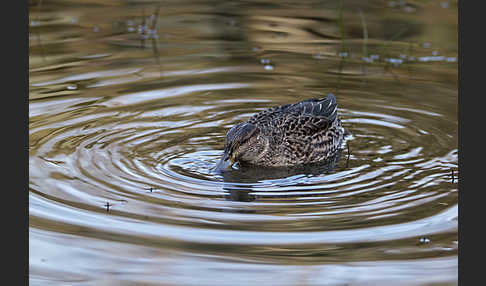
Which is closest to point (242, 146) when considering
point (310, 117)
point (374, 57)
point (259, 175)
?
point (259, 175)

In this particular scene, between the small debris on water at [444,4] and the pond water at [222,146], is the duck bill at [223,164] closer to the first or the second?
the pond water at [222,146]

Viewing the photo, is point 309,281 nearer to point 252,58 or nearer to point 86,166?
point 86,166

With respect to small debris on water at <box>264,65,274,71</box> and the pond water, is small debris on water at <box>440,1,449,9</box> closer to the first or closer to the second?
the pond water

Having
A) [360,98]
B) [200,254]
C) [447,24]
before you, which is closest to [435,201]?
[200,254]

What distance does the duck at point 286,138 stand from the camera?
28.8 ft

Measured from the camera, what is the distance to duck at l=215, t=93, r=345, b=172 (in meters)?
8.77

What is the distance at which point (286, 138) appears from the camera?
9297 millimetres

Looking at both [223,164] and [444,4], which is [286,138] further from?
[444,4]

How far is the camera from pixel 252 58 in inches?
518

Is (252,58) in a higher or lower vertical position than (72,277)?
higher

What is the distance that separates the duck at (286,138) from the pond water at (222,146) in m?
0.21

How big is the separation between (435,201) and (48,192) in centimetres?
405

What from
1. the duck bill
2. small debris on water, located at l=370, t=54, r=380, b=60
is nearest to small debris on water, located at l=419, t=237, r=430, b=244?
the duck bill

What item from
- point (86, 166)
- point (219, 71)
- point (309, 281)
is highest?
point (219, 71)
